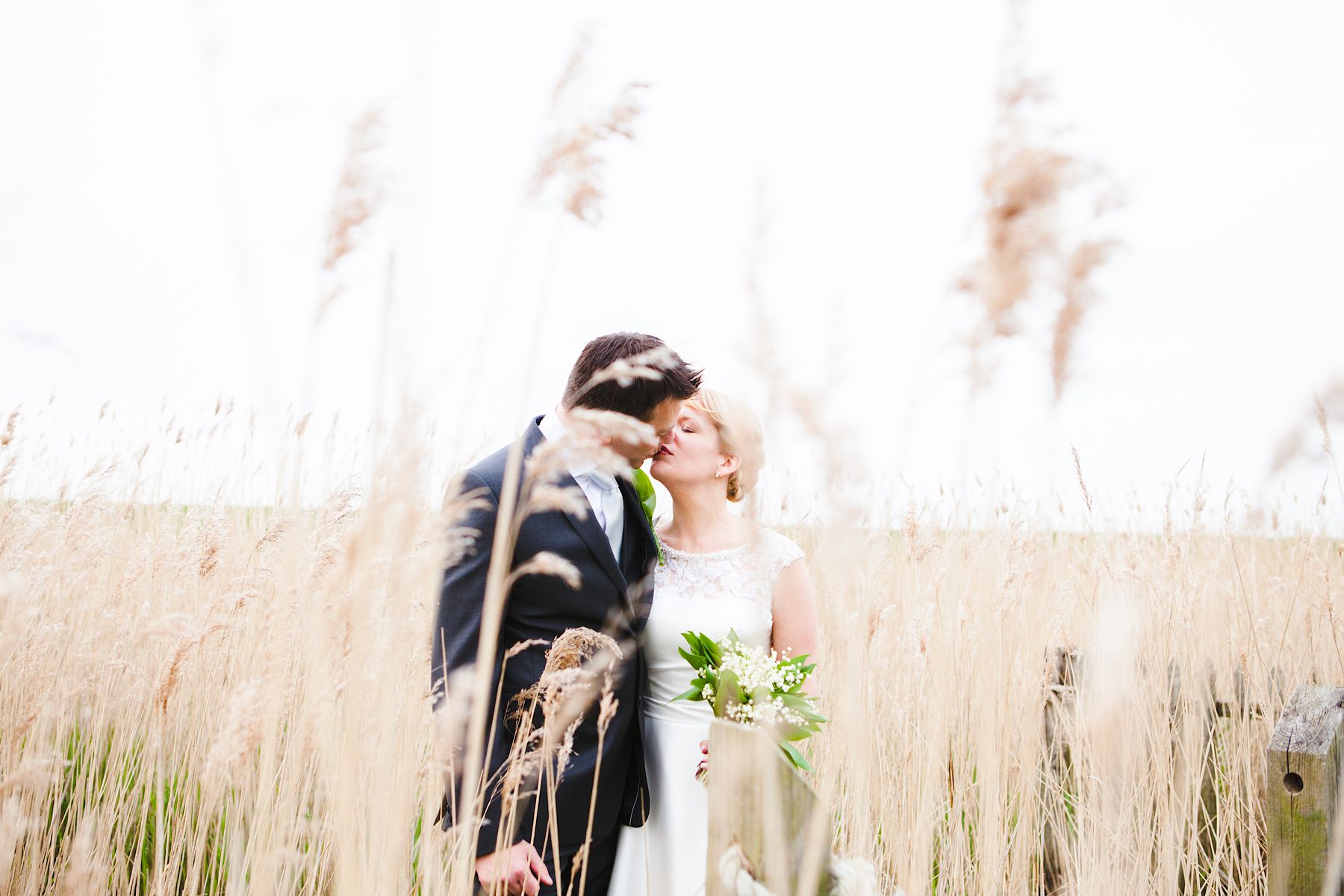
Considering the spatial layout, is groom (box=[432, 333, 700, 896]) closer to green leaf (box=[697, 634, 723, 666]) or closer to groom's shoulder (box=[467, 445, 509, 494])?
groom's shoulder (box=[467, 445, 509, 494])

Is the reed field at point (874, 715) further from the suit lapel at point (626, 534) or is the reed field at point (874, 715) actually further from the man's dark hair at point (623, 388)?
the man's dark hair at point (623, 388)

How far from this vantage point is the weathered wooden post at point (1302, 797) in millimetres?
2143

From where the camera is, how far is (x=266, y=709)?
118 cm

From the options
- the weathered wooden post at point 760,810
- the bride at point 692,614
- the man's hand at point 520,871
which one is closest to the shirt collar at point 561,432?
the bride at point 692,614

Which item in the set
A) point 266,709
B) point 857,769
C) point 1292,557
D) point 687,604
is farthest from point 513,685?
point 1292,557

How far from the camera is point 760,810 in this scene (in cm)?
104

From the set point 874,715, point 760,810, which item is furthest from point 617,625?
point 874,715

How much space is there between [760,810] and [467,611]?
40.5 inches

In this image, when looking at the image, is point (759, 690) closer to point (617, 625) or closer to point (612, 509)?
point (617, 625)

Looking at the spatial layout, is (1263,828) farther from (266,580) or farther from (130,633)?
(130,633)

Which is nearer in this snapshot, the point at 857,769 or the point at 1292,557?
the point at 857,769

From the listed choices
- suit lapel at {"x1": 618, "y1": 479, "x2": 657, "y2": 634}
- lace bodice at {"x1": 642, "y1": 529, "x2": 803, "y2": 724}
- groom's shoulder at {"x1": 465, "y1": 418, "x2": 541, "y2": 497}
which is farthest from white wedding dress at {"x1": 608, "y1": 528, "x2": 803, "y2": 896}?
groom's shoulder at {"x1": 465, "y1": 418, "x2": 541, "y2": 497}

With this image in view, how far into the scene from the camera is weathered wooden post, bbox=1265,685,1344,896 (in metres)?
2.14

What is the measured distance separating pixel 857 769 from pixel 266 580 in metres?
2.92
